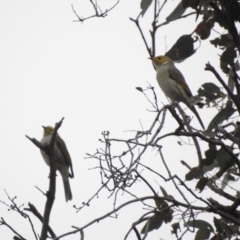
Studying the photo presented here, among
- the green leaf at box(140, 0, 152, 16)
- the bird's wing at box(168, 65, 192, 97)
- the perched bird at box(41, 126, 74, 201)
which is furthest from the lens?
the perched bird at box(41, 126, 74, 201)

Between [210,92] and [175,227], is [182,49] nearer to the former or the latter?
[210,92]

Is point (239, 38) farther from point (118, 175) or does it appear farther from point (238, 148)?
point (118, 175)

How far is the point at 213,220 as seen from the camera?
106 inches

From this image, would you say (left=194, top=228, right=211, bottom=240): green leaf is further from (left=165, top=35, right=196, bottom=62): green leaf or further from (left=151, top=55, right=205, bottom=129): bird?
(left=151, top=55, right=205, bottom=129): bird

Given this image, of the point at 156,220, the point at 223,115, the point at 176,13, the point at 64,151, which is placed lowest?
the point at 156,220

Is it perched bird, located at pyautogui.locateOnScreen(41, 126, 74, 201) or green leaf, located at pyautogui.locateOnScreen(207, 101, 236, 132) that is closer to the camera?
green leaf, located at pyautogui.locateOnScreen(207, 101, 236, 132)

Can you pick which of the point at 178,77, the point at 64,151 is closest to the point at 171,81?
the point at 178,77

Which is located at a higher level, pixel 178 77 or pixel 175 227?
pixel 178 77

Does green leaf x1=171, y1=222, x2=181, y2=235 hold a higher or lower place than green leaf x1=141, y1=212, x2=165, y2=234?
lower

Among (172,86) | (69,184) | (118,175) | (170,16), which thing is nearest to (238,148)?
(118,175)

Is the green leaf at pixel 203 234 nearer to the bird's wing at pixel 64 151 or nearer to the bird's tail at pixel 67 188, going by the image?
the bird's tail at pixel 67 188

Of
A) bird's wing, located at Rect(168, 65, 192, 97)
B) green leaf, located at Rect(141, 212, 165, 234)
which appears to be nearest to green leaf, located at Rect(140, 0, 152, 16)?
green leaf, located at Rect(141, 212, 165, 234)

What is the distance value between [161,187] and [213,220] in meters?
0.33

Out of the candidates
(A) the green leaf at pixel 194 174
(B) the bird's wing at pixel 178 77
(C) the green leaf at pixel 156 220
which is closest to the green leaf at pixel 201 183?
(A) the green leaf at pixel 194 174
